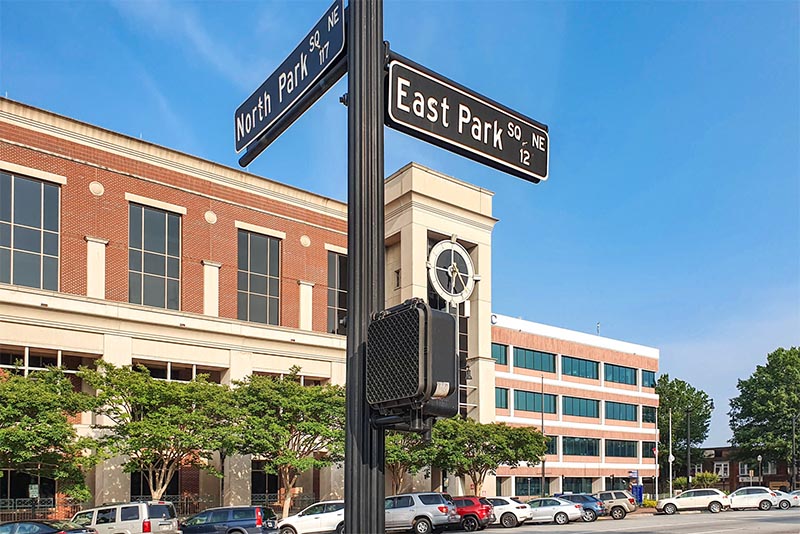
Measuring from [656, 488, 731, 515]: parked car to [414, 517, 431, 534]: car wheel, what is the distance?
2363 centimetres

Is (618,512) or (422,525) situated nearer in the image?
(422,525)

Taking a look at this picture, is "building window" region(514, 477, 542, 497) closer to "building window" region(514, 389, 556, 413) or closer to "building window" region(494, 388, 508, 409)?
"building window" region(514, 389, 556, 413)

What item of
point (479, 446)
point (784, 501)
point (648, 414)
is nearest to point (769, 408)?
point (648, 414)

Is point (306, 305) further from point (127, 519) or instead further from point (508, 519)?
point (127, 519)

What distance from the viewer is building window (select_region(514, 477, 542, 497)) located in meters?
69.3

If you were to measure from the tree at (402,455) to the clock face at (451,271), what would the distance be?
46.4 feet

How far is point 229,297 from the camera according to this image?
162 feet

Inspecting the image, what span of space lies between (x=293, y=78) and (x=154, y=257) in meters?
43.6

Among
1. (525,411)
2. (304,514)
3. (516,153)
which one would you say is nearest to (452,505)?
(304,514)

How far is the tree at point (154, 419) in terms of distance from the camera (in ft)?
121

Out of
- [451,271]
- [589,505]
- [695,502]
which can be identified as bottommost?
[695,502]

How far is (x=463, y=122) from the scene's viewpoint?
4.47 metres

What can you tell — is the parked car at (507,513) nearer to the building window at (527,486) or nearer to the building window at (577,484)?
the building window at (527,486)

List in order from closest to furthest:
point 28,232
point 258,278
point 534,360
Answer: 1. point 28,232
2. point 258,278
3. point 534,360
